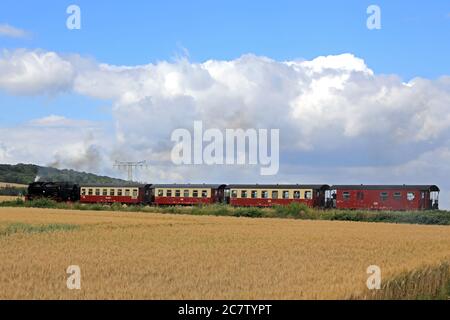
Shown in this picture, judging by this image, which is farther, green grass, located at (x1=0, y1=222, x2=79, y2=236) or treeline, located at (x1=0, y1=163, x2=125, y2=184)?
treeline, located at (x1=0, y1=163, x2=125, y2=184)

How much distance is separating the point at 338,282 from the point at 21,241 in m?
14.4

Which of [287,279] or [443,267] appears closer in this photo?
[287,279]

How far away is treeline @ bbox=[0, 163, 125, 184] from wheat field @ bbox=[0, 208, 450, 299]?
232 ft

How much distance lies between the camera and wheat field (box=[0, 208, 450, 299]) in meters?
12.8

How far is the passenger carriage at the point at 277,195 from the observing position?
193 ft

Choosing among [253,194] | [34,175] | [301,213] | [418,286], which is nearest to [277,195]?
[253,194]

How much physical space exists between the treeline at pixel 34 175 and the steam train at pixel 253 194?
78.6ft

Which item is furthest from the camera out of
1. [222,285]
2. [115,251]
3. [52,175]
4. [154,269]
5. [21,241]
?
[52,175]

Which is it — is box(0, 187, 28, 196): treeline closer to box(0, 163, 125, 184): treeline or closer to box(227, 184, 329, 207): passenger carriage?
box(0, 163, 125, 184): treeline

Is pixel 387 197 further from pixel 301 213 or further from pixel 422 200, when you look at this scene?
pixel 301 213

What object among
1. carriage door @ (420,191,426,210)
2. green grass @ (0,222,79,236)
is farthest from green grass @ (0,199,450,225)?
green grass @ (0,222,79,236)
